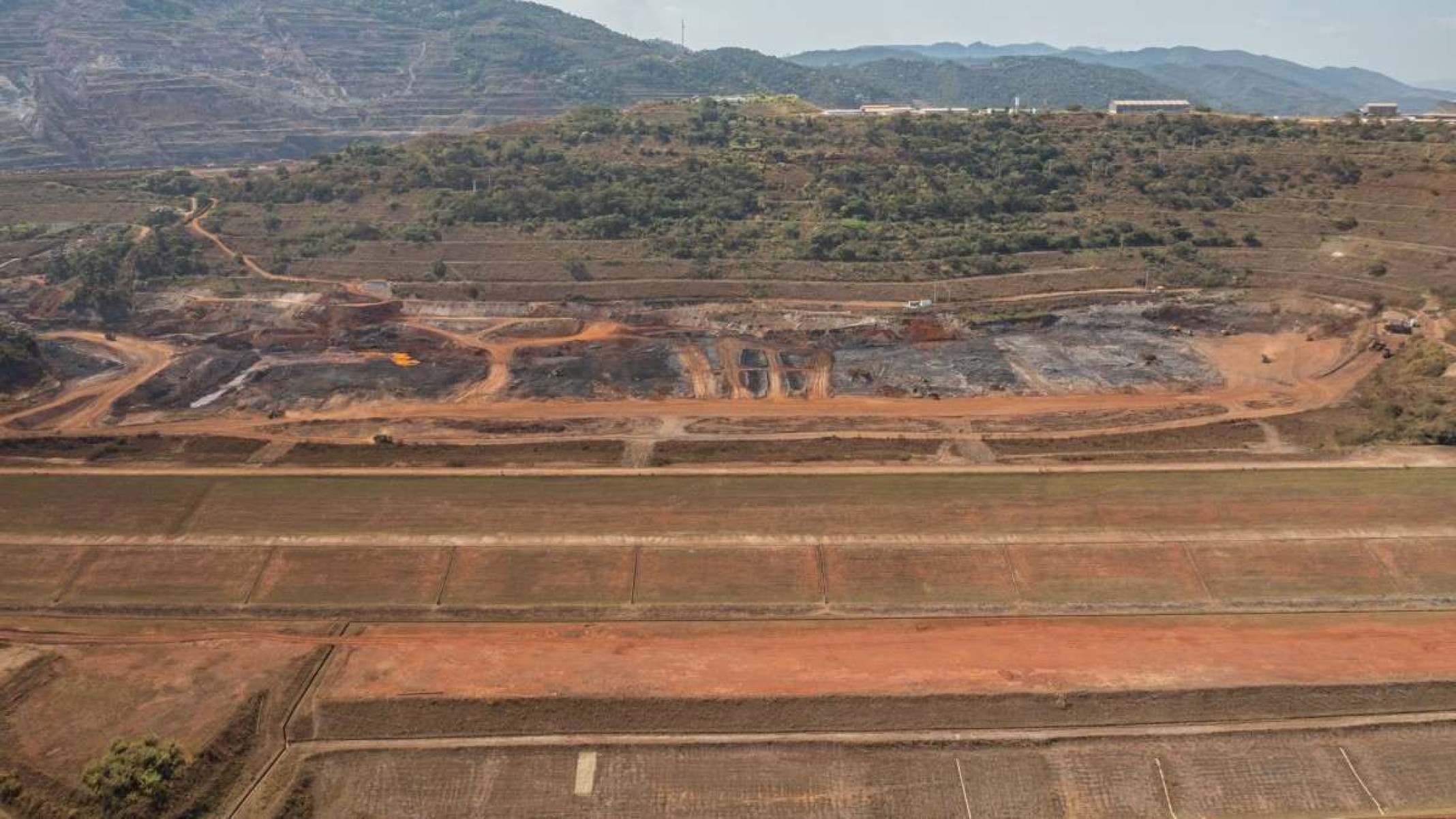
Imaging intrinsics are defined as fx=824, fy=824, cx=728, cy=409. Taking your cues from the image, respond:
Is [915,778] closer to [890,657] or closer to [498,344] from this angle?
[890,657]

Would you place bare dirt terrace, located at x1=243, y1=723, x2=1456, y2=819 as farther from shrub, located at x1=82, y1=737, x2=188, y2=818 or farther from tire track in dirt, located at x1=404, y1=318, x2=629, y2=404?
tire track in dirt, located at x1=404, y1=318, x2=629, y2=404

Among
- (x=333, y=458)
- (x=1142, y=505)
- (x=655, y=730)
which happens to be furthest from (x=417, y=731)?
(x=1142, y=505)

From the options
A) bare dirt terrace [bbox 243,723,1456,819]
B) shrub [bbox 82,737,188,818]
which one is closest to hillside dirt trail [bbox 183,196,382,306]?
shrub [bbox 82,737,188,818]

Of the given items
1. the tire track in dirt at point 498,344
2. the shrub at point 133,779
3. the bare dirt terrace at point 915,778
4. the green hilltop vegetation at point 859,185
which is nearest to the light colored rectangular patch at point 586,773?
the bare dirt terrace at point 915,778

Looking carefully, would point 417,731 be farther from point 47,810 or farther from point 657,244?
point 657,244

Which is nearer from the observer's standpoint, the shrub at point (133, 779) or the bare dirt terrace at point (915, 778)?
the shrub at point (133, 779)

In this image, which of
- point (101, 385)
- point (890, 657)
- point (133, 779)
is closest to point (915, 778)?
point (890, 657)

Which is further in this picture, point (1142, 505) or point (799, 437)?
point (799, 437)

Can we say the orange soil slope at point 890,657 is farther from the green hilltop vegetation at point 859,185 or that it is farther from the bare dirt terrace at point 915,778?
the green hilltop vegetation at point 859,185
